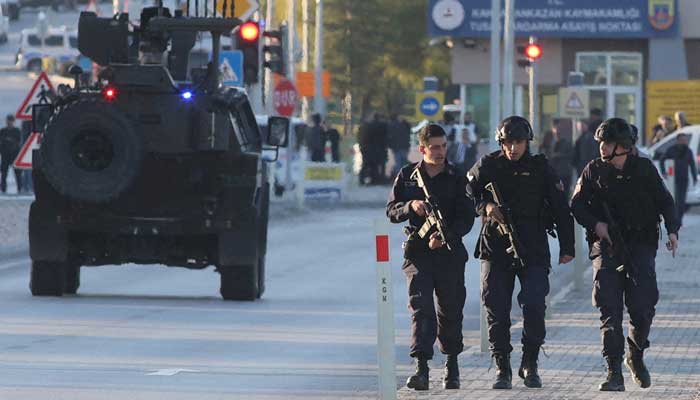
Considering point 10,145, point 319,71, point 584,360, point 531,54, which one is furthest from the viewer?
point 319,71

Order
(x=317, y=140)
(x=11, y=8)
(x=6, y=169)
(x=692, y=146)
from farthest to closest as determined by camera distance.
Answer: (x=11, y=8)
(x=317, y=140)
(x=6, y=169)
(x=692, y=146)

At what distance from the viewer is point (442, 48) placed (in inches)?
→ 3034

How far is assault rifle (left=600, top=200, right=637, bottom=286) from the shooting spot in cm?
1191

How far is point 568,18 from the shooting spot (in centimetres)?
6234

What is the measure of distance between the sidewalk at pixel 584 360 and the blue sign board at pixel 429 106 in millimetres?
32695

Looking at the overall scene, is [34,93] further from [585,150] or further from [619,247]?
[619,247]

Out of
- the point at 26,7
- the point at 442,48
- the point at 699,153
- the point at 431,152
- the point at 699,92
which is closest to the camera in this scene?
the point at 431,152

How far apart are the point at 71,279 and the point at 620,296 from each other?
883 cm

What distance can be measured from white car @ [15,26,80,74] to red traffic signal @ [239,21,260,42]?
69.4 m

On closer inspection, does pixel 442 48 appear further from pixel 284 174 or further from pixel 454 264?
pixel 454 264

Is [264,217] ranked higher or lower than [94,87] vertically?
lower

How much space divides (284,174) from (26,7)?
322 feet

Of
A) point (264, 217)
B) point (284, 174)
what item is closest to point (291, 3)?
point (284, 174)

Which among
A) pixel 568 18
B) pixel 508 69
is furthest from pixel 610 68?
pixel 508 69
